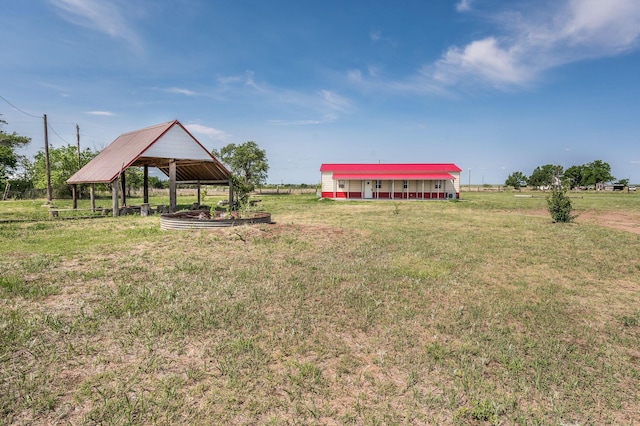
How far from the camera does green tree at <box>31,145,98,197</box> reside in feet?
124

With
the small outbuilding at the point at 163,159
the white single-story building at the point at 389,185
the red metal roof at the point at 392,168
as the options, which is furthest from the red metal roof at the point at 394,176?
→ the small outbuilding at the point at 163,159

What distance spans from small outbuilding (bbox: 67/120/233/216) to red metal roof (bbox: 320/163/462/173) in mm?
23658

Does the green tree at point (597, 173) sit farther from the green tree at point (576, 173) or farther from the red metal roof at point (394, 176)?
the red metal roof at point (394, 176)

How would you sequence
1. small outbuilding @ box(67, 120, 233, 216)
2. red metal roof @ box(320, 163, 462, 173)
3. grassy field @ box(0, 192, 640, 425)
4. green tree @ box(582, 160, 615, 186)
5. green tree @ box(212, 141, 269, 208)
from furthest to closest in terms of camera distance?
green tree @ box(582, 160, 615, 186) < green tree @ box(212, 141, 269, 208) < red metal roof @ box(320, 163, 462, 173) < small outbuilding @ box(67, 120, 233, 216) < grassy field @ box(0, 192, 640, 425)

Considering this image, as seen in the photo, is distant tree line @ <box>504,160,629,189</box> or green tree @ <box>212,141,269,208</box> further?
distant tree line @ <box>504,160,629,189</box>

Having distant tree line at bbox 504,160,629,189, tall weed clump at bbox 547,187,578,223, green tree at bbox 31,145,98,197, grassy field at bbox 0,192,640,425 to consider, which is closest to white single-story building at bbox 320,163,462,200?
tall weed clump at bbox 547,187,578,223

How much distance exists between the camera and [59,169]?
128 feet

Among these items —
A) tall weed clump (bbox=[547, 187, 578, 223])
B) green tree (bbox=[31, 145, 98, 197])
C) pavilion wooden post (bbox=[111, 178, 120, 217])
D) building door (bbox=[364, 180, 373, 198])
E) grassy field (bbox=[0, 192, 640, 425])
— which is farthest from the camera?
building door (bbox=[364, 180, 373, 198])

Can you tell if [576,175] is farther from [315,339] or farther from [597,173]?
[315,339]

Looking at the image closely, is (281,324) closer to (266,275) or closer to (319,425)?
(319,425)

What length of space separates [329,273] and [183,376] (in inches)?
174

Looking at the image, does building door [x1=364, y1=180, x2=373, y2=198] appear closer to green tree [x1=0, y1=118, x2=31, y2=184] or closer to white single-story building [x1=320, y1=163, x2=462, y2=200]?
white single-story building [x1=320, y1=163, x2=462, y2=200]

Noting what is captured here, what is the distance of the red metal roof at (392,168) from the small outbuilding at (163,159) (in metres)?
23.7

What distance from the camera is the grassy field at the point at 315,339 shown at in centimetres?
324
